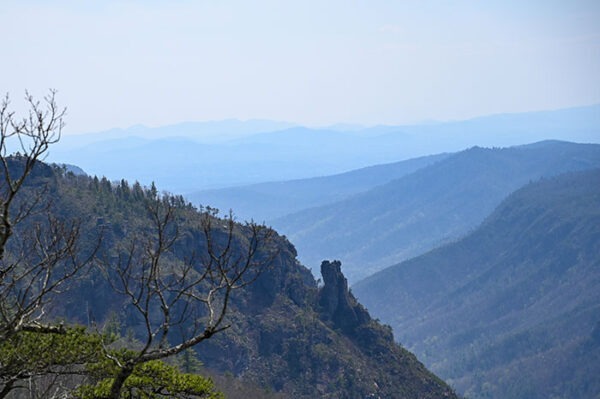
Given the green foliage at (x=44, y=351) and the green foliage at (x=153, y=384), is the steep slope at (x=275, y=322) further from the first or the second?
the green foliage at (x=44, y=351)

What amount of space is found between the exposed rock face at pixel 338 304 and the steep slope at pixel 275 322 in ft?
0.45

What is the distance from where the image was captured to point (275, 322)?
91.2 m

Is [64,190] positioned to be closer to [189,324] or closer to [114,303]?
[114,303]

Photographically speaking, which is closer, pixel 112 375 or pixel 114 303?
pixel 112 375

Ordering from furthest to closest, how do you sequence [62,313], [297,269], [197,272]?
[297,269]
[197,272]
[62,313]

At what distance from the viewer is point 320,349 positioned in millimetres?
87625

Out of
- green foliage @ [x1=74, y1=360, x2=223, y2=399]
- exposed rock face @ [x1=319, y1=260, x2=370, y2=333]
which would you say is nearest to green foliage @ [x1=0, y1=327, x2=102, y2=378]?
green foliage @ [x1=74, y1=360, x2=223, y2=399]

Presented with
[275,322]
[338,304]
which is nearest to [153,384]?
[275,322]

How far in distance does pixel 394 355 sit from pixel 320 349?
1164cm

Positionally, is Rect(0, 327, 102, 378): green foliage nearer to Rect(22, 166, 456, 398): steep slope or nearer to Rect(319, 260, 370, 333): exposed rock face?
Rect(22, 166, 456, 398): steep slope

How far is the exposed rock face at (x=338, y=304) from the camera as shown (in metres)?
96.1

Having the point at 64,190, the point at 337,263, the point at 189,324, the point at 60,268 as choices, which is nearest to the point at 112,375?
the point at 189,324

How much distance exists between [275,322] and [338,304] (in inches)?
426

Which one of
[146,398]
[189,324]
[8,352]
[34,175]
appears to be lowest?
[189,324]
